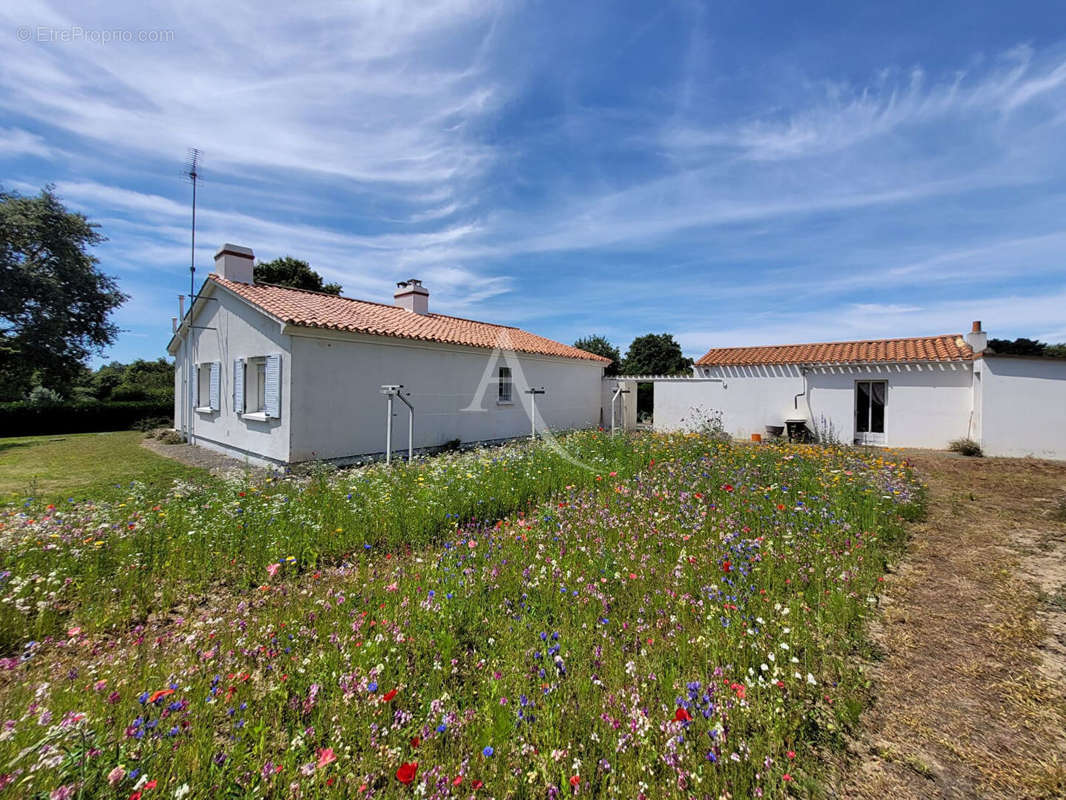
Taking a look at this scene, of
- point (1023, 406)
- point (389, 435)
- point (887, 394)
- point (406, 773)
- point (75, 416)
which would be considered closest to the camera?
point (406, 773)

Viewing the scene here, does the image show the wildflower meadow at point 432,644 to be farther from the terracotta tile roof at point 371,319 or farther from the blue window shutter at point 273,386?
the terracotta tile roof at point 371,319

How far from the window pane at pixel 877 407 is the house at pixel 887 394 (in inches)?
1.1

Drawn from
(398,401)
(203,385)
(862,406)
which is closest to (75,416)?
(203,385)

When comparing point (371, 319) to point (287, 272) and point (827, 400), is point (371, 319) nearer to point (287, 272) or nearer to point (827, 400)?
point (827, 400)

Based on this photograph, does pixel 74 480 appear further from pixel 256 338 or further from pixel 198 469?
pixel 256 338

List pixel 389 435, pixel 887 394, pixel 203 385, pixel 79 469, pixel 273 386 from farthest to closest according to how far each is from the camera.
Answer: pixel 887 394, pixel 203 385, pixel 273 386, pixel 79 469, pixel 389 435

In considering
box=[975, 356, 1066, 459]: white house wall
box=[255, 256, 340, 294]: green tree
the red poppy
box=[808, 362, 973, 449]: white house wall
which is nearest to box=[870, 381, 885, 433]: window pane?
box=[808, 362, 973, 449]: white house wall

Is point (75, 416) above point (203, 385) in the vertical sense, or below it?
below

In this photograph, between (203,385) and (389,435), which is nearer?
(389,435)

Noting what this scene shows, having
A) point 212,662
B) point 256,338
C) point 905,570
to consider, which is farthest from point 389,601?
point 256,338

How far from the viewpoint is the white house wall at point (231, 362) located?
9.32 meters

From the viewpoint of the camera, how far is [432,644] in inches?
102

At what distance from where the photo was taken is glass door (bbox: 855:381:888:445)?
13914 millimetres

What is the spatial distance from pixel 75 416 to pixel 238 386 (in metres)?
14.3
